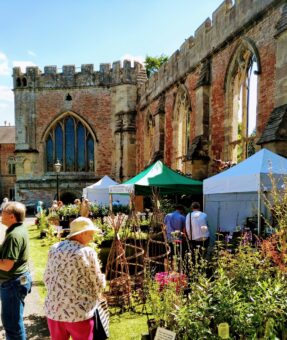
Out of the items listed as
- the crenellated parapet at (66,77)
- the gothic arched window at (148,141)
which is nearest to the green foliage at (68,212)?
the gothic arched window at (148,141)

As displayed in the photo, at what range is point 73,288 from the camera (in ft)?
10.1

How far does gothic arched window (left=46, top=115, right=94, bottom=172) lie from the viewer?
24.0m

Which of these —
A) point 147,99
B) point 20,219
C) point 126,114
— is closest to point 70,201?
point 126,114

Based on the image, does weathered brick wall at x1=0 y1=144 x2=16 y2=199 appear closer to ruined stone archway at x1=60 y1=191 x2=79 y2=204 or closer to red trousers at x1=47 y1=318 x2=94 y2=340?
ruined stone archway at x1=60 y1=191 x2=79 y2=204

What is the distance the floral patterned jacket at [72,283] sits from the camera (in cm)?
306

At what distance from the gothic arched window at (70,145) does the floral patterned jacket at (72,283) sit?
21133 millimetres

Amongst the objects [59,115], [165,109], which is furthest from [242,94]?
[59,115]

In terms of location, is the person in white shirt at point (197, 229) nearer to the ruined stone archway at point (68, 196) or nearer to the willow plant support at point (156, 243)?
the willow plant support at point (156, 243)

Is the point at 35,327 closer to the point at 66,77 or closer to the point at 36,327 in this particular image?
the point at 36,327

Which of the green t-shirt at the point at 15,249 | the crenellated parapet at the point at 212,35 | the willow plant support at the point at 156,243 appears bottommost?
the willow plant support at the point at 156,243

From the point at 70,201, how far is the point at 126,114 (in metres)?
7.54

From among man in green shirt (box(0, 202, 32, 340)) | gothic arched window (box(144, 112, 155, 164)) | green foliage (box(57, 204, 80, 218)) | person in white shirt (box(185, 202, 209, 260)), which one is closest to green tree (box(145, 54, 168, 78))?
gothic arched window (box(144, 112, 155, 164))

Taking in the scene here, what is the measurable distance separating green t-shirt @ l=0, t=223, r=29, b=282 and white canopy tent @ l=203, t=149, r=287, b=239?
2953mm

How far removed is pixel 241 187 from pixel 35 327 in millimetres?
3942
